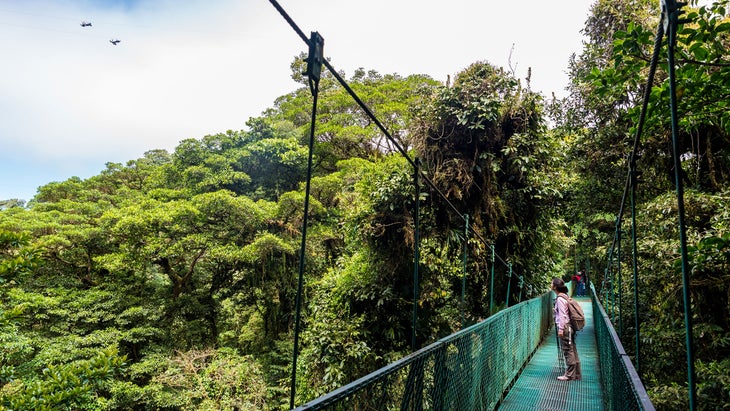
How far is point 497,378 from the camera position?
2754mm

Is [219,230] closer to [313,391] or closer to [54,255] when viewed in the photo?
[54,255]

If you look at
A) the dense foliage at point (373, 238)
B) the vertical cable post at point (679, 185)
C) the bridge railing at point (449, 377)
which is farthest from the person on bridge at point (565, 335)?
the vertical cable post at point (679, 185)

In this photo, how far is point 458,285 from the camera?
548 centimetres

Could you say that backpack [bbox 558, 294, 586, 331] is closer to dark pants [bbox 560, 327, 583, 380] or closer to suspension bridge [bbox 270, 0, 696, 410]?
dark pants [bbox 560, 327, 583, 380]

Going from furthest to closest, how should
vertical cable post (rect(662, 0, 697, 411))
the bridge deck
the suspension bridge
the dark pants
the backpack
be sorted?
the backpack
the dark pants
the bridge deck
the suspension bridge
vertical cable post (rect(662, 0, 697, 411))

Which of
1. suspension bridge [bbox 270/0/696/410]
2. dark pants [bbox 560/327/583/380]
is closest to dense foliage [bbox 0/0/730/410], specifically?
suspension bridge [bbox 270/0/696/410]

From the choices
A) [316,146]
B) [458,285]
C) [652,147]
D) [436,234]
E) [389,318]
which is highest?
[316,146]

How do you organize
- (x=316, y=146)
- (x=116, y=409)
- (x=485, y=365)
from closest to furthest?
(x=485, y=365) → (x=116, y=409) → (x=316, y=146)

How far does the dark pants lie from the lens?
3.26 meters

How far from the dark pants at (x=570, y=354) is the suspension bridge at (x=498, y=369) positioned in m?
0.06

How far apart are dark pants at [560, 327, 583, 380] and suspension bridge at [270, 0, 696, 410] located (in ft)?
0.21

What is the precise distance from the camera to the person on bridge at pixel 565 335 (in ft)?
10.8

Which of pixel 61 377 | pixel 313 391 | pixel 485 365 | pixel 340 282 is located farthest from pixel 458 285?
pixel 61 377

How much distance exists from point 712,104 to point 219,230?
8435mm
